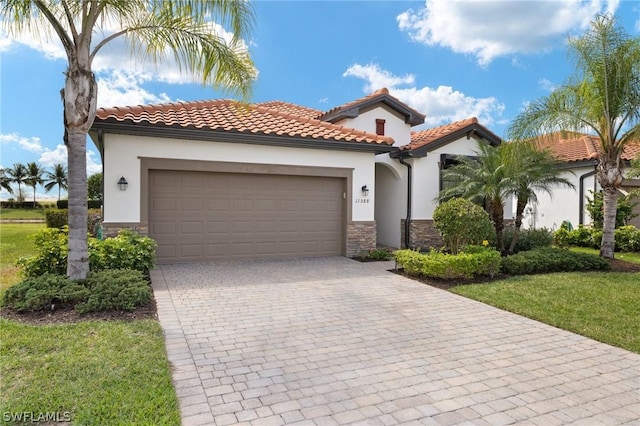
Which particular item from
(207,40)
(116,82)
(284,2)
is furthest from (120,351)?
(284,2)

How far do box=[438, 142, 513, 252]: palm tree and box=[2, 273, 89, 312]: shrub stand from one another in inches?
411

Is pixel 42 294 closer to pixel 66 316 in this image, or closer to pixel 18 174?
→ pixel 66 316

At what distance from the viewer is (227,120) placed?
11742mm

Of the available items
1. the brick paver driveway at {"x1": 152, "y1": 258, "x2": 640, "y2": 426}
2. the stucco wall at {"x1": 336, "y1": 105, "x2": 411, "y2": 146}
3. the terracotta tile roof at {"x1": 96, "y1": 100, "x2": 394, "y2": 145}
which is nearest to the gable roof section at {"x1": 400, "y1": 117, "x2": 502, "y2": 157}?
the stucco wall at {"x1": 336, "y1": 105, "x2": 411, "y2": 146}

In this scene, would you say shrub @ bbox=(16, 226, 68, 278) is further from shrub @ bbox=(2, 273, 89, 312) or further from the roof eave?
the roof eave

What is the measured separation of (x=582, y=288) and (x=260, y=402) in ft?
25.4

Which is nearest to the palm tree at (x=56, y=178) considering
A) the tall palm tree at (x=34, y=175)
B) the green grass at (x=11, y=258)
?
the tall palm tree at (x=34, y=175)

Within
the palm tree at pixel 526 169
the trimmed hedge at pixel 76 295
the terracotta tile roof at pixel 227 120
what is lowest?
the trimmed hedge at pixel 76 295

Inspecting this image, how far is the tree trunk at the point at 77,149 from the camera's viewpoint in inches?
265

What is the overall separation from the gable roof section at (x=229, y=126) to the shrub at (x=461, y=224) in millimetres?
3370

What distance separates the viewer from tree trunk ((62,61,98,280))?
6.73m

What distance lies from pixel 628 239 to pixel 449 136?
24.2 feet

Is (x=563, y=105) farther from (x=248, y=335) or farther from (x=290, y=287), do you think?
(x=248, y=335)

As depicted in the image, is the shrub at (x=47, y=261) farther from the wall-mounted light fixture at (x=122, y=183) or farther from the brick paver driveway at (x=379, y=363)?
the wall-mounted light fixture at (x=122, y=183)
